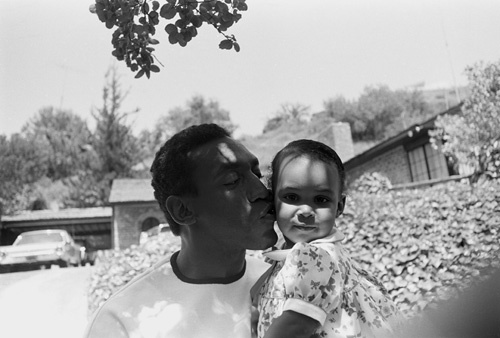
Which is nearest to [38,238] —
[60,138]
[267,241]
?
[267,241]

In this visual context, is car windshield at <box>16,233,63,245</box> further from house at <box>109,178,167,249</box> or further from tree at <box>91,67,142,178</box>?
tree at <box>91,67,142,178</box>

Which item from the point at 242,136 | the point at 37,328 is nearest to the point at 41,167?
the point at 242,136

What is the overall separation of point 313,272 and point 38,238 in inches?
702

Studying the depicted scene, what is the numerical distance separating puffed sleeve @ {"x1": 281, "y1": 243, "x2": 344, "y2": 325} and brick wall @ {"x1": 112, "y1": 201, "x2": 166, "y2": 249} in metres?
24.4

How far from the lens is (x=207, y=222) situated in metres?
2.13

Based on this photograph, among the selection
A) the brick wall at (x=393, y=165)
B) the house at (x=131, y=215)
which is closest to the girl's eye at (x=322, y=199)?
the brick wall at (x=393, y=165)

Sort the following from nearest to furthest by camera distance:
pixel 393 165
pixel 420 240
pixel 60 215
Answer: pixel 420 240
pixel 393 165
pixel 60 215

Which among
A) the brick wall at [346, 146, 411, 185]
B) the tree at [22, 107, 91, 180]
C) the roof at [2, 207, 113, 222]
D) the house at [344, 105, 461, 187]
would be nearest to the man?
the house at [344, 105, 461, 187]

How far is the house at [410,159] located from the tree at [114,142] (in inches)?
845

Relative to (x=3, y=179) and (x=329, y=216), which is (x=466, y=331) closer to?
(x=329, y=216)

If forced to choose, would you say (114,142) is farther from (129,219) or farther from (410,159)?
(410,159)

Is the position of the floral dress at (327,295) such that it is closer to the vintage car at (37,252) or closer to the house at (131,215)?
the vintage car at (37,252)

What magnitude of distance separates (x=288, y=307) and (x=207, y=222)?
1.85ft

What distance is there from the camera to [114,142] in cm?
3725
